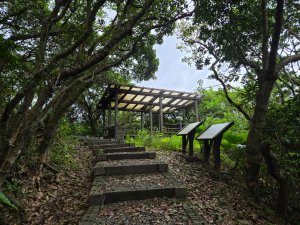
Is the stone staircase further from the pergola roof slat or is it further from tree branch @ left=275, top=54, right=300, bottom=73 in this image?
the pergola roof slat

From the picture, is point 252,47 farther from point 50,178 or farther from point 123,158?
point 50,178

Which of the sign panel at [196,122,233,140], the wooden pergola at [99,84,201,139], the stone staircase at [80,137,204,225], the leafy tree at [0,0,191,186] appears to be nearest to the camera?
the leafy tree at [0,0,191,186]

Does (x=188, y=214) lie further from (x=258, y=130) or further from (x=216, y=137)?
(x=216, y=137)

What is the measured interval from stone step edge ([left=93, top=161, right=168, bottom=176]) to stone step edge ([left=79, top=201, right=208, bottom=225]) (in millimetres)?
1300

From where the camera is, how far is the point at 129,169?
4660 mm

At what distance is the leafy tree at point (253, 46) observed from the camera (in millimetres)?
3578

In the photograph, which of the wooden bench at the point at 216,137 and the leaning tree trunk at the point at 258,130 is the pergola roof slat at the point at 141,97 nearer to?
the wooden bench at the point at 216,137

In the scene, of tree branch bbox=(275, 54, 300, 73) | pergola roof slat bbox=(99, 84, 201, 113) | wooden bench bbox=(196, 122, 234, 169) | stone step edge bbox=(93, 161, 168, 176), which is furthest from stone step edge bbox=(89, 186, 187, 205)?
pergola roof slat bbox=(99, 84, 201, 113)

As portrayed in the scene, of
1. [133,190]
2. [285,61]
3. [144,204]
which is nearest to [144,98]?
[285,61]

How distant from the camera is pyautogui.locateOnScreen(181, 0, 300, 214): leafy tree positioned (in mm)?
3578

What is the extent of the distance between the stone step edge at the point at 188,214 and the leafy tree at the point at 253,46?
1344 millimetres

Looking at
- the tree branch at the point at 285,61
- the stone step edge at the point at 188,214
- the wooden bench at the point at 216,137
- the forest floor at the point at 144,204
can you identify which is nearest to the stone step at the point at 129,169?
the forest floor at the point at 144,204

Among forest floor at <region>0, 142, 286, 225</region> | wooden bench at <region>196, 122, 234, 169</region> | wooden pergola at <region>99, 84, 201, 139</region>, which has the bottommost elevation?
forest floor at <region>0, 142, 286, 225</region>

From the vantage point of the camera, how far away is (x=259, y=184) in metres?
4.04
